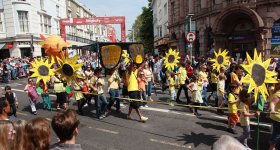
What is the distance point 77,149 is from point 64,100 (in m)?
7.28

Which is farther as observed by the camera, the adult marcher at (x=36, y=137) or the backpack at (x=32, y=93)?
the backpack at (x=32, y=93)

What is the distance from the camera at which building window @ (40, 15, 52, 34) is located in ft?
120

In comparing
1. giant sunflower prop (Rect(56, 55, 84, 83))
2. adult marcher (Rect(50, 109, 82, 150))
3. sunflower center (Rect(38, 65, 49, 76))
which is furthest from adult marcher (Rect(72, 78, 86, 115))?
adult marcher (Rect(50, 109, 82, 150))

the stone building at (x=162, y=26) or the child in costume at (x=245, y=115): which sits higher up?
the stone building at (x=162, y=26)

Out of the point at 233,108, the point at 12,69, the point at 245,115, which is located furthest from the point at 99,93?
the point at 12,69

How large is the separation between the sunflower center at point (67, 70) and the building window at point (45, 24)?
31198 millimetres

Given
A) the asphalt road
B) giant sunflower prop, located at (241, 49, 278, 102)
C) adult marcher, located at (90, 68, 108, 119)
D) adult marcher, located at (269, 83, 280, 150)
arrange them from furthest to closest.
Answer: adult marcher, located at (90, 68, 108, 119) → the asphalt road → giant sunflower prop, located at (241, 49, 278, 102) → adult marcher, located at (269, 83, 280, 150)

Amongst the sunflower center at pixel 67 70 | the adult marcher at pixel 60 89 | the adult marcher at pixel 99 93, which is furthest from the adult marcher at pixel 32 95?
the sunflower center at pixel 67 70

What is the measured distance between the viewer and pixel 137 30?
3071 inches

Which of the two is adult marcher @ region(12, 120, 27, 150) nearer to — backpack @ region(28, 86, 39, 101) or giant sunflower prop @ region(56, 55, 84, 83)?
giant sunflower prop @ region(56, 55, 84, 83)

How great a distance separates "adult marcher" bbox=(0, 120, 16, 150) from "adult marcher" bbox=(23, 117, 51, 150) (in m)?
0.15

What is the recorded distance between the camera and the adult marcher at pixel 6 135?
9.14 feet

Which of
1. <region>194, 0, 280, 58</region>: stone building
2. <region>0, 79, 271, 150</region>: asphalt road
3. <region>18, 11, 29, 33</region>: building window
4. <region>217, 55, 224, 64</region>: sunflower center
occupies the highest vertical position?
<region>18, 11, 29, 33</region>: building window

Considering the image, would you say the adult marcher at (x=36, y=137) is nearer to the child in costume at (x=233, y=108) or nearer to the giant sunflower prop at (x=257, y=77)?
the giant sunflower prop at (x=257, y=77)
